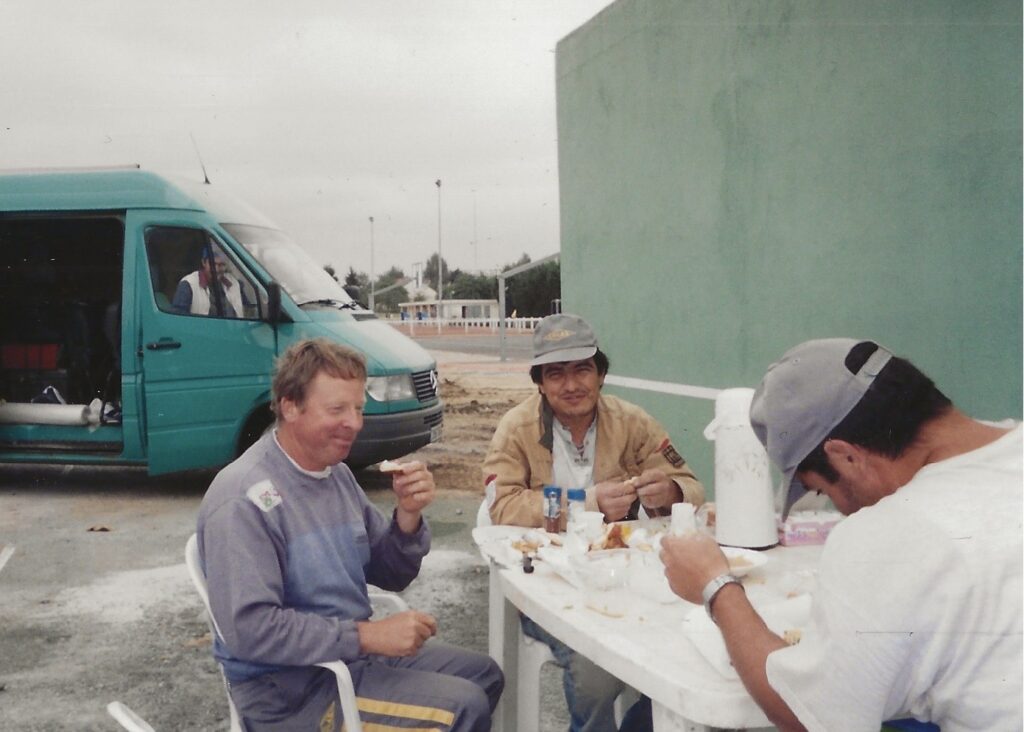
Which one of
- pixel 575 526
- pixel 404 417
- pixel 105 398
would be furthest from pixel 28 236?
pixel 575 526

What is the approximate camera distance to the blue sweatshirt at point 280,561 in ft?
6.04

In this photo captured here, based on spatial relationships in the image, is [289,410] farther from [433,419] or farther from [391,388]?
[433,419]

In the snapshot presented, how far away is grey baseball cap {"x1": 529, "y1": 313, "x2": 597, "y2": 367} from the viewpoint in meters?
2.82

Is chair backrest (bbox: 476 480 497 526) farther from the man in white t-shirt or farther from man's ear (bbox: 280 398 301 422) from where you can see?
the man in white t-shirt

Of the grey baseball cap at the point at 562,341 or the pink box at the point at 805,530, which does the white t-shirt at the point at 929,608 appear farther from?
the grey baseball cap at the point at 562,341

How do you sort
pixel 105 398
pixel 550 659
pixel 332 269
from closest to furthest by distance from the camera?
pixel 550 659
pixel 105 398
pixel 332 269

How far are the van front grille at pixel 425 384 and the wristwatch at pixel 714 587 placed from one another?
5.47 meters

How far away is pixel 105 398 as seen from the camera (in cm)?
716

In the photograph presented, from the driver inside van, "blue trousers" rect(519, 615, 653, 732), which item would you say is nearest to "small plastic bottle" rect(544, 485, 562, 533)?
"blue trousers" rect(519, 615, 653, 732)

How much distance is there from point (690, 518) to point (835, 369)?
101cm

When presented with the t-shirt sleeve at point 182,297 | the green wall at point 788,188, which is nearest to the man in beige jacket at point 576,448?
the green wall at point 788,188

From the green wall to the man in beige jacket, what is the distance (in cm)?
138

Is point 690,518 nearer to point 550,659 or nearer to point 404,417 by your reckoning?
point 550,659

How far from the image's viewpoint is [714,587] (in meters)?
1.49
